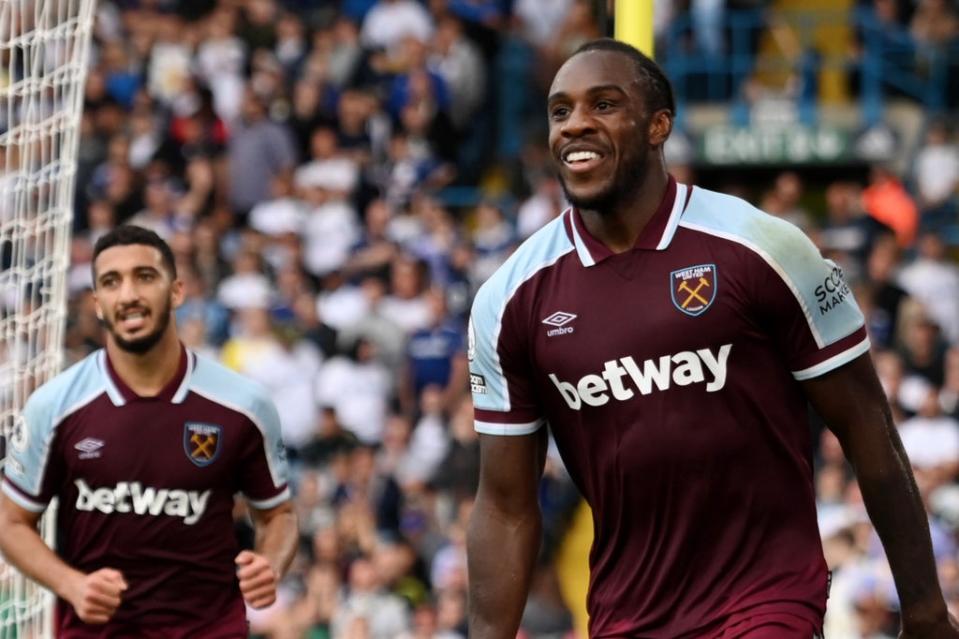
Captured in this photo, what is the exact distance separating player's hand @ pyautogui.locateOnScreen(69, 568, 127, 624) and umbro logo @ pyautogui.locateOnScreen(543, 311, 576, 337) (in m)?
2.39

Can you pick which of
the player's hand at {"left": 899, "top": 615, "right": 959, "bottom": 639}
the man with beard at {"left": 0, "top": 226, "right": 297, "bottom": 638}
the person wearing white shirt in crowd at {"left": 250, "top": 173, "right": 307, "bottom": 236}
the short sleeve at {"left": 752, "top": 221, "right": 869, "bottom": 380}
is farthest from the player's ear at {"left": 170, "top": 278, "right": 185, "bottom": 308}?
the person wearing white shirt in crowd at {"left": 250, "top": 173, "right": 307, "bottom": 236}

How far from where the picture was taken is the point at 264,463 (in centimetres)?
753

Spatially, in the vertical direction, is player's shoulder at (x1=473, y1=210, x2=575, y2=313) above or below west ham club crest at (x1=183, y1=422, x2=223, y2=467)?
above

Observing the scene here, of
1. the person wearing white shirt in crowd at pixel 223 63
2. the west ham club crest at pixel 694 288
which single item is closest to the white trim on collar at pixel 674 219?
the west ham club crest at pixel 694 288

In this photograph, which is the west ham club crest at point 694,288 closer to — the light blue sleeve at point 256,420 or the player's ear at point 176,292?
the light blue sleeve at point 256,420

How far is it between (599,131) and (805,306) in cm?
71

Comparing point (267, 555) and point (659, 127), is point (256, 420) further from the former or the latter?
point (659, 127)

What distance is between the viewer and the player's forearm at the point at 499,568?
5406 mm

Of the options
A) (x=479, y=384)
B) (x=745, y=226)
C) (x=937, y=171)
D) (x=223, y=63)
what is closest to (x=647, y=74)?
(x=745, y=226)

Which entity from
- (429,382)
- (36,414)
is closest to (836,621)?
(429,382)

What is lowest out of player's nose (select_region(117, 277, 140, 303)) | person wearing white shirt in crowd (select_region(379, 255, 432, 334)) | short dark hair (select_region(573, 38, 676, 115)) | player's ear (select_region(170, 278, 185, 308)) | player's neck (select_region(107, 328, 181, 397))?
person wearing white shirt in crowd (select_region(379, 255, 432, 334))

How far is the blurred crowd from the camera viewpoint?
12.7 metres

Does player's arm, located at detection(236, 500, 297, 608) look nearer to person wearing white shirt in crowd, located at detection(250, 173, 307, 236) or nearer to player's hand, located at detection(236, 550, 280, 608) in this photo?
player's hand, located at detection(236, 550, 280, 608)

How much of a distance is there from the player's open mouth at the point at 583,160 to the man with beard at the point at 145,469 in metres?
2.59
